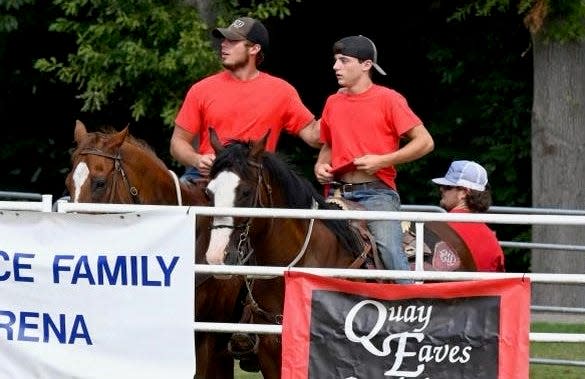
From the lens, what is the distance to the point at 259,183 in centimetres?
929

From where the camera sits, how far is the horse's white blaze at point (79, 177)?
374 inches

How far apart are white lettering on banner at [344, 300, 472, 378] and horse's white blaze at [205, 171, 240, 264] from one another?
80cm

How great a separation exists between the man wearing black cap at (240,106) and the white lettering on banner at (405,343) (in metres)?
1.73

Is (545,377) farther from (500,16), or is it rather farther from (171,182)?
(500,16)

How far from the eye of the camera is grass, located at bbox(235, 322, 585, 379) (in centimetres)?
1280

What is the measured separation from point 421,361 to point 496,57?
42.2 ft

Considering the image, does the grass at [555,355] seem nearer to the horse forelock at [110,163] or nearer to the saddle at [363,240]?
Answer: the saddle at [363,240]

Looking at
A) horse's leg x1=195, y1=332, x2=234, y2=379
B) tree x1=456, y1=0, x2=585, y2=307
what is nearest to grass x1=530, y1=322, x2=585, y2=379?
horse's leg x1=195, y1=332, x2=234, y2=379

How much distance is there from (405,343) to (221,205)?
125cm

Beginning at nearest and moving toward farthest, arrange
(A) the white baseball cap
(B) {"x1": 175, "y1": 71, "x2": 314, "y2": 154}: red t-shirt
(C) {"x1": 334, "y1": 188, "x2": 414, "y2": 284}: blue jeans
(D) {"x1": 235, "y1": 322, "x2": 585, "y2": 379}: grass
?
(C) {"x1": 334, "y1": 188, "x2": 414, "y2": 284}: blue jeans → (B) {"x1": 175, "y1": 71, "x2": 314, "y2": 154}: red t-shirt → (A) the white baseball cap → (D) {"x1": 235, "y1": 322, "x2": 585, "y2": 379}: grass

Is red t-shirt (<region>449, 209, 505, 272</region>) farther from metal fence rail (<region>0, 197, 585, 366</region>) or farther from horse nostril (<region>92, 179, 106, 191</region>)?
horse nostril (<region>92, 179, 106, 191</region>)

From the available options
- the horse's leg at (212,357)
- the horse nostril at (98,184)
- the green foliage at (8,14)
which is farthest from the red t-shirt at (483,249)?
the green foliage at (8,14)

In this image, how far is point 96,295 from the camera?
30.2 ft

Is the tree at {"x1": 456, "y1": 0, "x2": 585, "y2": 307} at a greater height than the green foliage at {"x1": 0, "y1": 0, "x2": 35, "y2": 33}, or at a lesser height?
lesser
